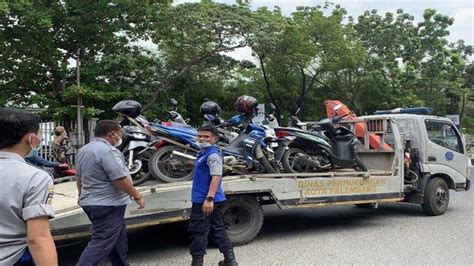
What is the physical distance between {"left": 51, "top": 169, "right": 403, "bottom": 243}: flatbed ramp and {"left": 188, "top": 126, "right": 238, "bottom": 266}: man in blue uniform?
64cm

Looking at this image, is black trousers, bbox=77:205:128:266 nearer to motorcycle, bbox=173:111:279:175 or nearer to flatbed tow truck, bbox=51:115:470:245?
flatbed tow truck, bbox=51:115:470:245

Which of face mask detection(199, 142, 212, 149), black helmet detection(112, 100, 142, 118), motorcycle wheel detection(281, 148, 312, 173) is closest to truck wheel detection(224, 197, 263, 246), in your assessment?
motorcycle wheel detection(281, 148, 312, 173)

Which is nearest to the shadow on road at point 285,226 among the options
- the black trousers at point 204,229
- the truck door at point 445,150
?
the truck door at point 445,150

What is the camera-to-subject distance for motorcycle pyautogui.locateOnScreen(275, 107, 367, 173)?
7219 millimetres

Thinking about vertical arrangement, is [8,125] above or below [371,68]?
below

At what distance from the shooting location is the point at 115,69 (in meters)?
15.1

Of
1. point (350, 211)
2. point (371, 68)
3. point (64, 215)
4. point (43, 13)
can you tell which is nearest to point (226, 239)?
point (64, 215)

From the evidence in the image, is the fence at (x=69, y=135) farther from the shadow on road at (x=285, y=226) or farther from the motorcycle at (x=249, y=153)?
the motorcycle at (x=249, y=153)

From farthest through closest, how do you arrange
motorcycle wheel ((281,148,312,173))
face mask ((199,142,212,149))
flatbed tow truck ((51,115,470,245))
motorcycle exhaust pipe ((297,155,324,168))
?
motorcycle exhaust pipe ((297,155,324,168)) < motorcycle wheel ((281,148,312,173)) < flatbed tow truck ((51,115,470,245)) < face mask ((199,142,212,149))

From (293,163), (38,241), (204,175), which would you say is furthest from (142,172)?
(38,241)

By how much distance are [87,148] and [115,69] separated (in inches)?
437

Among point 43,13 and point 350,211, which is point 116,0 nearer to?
point 43,13

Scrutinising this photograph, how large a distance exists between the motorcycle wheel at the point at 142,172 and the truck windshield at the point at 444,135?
16.8 ft

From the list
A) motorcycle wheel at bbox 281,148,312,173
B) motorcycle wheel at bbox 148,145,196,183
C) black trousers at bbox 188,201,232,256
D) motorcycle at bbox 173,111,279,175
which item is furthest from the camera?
motorcycle wheel at bbox 281,148,312,173
